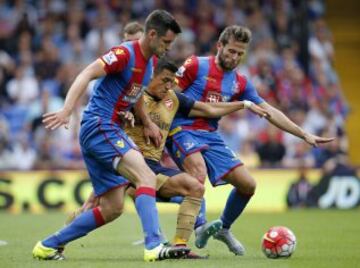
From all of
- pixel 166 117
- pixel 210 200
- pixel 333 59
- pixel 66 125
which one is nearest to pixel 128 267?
pixel 66 125

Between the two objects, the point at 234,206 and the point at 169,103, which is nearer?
the point at 169,103

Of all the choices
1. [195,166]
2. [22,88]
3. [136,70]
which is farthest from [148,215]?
[22,88]

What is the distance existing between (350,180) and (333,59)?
279 inches

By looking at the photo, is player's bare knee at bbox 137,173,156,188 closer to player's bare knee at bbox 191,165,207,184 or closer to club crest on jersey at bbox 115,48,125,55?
club crest on jersey at bbox 115,48,125,55

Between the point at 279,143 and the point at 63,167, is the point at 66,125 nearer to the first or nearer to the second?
the point at 63,167

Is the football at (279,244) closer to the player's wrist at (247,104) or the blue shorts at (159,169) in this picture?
the blue shorts at (159,169)

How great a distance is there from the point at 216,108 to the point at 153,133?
0.80 m

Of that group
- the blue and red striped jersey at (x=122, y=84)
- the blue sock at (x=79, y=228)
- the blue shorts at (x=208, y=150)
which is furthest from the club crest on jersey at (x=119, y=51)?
the blue shorts at (x=208, y=150)

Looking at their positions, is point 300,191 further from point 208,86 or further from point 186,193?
point 186,193

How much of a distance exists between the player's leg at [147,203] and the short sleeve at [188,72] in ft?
6.12

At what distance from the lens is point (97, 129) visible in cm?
899

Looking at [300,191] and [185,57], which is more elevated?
[185,57]

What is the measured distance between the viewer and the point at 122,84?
9016 millimetres

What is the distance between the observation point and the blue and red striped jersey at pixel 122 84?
893 centimetres
